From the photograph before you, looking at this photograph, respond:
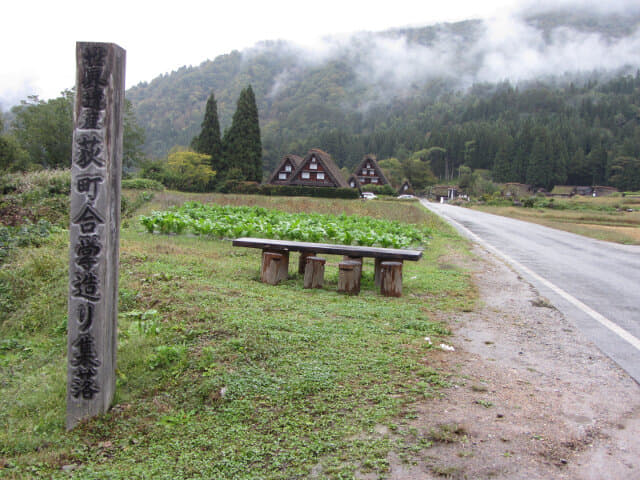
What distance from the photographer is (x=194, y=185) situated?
50031 millimetres

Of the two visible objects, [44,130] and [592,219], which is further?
[44,130]

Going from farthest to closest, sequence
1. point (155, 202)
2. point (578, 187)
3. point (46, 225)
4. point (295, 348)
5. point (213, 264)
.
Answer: point (578, 187) → point (155, 202) → point (46, 225) → point (213, 264) → point (295, 348)

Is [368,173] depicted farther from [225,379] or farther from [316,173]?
[225,379]

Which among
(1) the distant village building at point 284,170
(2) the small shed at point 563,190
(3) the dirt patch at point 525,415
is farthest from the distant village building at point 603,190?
(3) the dirt patch at point 525,415

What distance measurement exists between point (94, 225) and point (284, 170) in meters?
59.8

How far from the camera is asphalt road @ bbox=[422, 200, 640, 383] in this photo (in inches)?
210

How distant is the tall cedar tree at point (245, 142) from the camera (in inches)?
2015

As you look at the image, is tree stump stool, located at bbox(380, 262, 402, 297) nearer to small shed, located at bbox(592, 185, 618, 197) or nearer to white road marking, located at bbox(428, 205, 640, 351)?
white road marking, located at bbox(428, 205, 640, 351)

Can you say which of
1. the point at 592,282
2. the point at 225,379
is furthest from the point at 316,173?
the point at 225,379

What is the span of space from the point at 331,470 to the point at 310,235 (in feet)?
29.0

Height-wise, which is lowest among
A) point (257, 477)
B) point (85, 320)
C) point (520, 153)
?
point (257, 477)

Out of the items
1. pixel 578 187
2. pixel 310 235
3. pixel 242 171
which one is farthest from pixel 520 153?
pixel 310 235

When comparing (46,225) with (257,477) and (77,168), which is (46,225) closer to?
(77,168)

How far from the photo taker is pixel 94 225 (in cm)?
360
